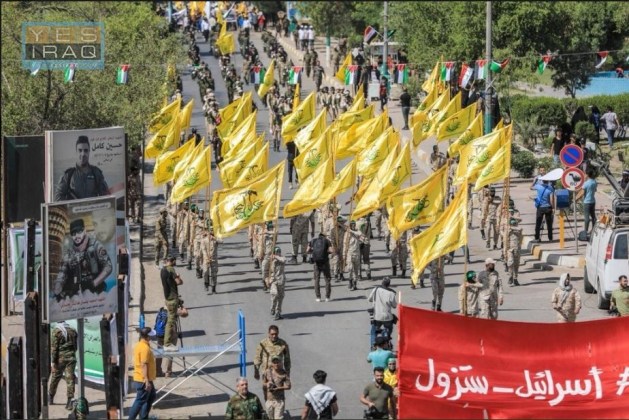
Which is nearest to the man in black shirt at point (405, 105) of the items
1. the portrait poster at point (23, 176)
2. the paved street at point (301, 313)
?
the paved street at point (301, 313)

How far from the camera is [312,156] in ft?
112

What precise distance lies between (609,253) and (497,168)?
4740 mm

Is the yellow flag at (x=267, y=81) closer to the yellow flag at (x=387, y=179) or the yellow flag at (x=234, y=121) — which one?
the yellow flag at (x=234, y=121)

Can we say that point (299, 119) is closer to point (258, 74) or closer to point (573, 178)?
point (573, 178)

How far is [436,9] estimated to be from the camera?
180 feet

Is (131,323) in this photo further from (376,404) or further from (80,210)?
(376,404)

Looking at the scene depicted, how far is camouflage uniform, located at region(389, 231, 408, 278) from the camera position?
3092 centimetres

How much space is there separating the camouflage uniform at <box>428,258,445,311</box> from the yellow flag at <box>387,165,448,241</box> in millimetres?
1072

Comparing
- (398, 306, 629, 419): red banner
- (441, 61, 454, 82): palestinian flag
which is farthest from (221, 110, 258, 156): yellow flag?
(398, 306, 629, 419): red banner

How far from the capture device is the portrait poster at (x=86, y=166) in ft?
91.8

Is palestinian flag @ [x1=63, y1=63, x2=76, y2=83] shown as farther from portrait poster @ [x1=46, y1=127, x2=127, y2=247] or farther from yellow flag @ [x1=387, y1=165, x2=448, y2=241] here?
yellow flag @ [x1=387, y1=165, x2=448, y2=241]

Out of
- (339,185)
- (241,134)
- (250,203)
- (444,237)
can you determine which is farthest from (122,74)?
(444,237)

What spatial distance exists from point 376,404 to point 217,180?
25.2 m

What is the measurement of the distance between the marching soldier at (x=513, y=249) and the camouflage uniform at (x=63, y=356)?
366 inches
